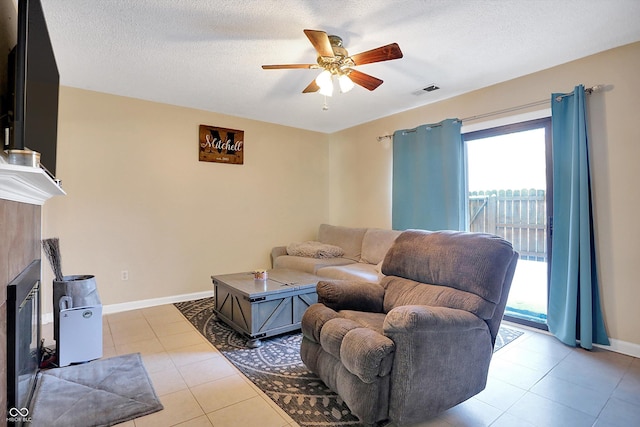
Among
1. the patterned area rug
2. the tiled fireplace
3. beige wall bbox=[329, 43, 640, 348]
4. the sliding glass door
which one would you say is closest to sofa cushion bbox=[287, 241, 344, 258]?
the patterned area rug

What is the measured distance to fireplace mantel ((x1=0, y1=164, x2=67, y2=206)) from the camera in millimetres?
1195

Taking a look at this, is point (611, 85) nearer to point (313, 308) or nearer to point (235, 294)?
point (313, 308)

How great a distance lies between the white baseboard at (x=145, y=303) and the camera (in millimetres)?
3447

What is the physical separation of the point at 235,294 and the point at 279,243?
2.00m

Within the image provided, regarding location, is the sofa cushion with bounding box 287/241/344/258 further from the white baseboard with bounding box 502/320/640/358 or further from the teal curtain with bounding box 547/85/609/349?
the white baseboard with bounding box 502/320/640/358

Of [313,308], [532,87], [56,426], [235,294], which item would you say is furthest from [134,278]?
[532,87]

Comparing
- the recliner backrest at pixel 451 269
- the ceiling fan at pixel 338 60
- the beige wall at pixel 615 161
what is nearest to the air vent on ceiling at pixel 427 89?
the beige wall at pixel 615 161

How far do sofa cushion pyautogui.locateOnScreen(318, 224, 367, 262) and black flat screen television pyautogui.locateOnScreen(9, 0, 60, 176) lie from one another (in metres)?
3.31

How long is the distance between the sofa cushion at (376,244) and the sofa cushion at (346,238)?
120mm

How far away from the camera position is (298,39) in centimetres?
244

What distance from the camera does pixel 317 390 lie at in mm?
1993

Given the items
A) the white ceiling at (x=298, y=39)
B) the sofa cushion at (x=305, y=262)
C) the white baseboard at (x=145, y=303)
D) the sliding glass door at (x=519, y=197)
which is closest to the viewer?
the white ceiling at (x=298, y=39)

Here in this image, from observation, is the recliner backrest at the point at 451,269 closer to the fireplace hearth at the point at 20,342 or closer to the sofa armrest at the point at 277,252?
the fireplace hearth at the point at 20,342

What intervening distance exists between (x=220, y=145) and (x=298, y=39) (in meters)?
2.19
